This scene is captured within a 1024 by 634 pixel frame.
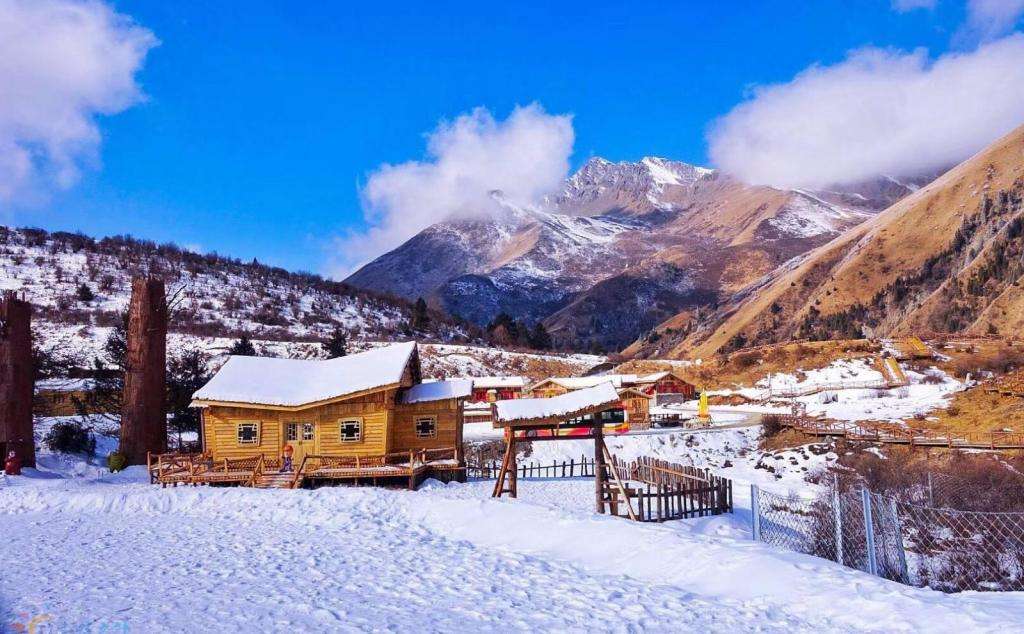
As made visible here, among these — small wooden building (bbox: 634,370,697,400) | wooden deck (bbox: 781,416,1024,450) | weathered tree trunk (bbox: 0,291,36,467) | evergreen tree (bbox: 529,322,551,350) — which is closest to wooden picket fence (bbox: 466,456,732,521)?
weathered tree trunk (bbox: 0,291,36,467)

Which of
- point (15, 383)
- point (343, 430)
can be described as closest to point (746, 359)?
point (343, 430)

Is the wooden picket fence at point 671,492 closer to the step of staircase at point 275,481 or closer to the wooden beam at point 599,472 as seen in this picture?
the wooden beam at point 599,472

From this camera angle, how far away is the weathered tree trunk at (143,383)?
2570cm

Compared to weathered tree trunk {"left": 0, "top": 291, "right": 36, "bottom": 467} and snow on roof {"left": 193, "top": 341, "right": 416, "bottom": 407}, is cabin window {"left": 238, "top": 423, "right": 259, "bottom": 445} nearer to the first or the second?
snow on roof {"left": 193, "top": 341, "right": 416, "bottom": 407}

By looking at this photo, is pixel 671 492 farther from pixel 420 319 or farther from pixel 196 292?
pixel 420 319

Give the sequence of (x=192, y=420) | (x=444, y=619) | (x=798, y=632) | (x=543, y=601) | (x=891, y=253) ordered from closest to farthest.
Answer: (x=798, y=632)
(x=444, y=619)
(x=543, y=601)
(x=192, y=420)
(x=891, y=253)

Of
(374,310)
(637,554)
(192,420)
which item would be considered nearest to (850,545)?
(637,554)

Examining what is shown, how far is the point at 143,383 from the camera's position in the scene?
84.5 ft

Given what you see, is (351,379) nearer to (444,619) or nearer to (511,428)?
(511,428)

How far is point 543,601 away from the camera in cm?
927

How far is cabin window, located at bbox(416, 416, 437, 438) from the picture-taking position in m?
28.1

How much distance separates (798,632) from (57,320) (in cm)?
7039

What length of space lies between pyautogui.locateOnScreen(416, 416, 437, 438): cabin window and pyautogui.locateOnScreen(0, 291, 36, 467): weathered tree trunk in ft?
46.4

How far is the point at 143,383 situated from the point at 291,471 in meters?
7.20
